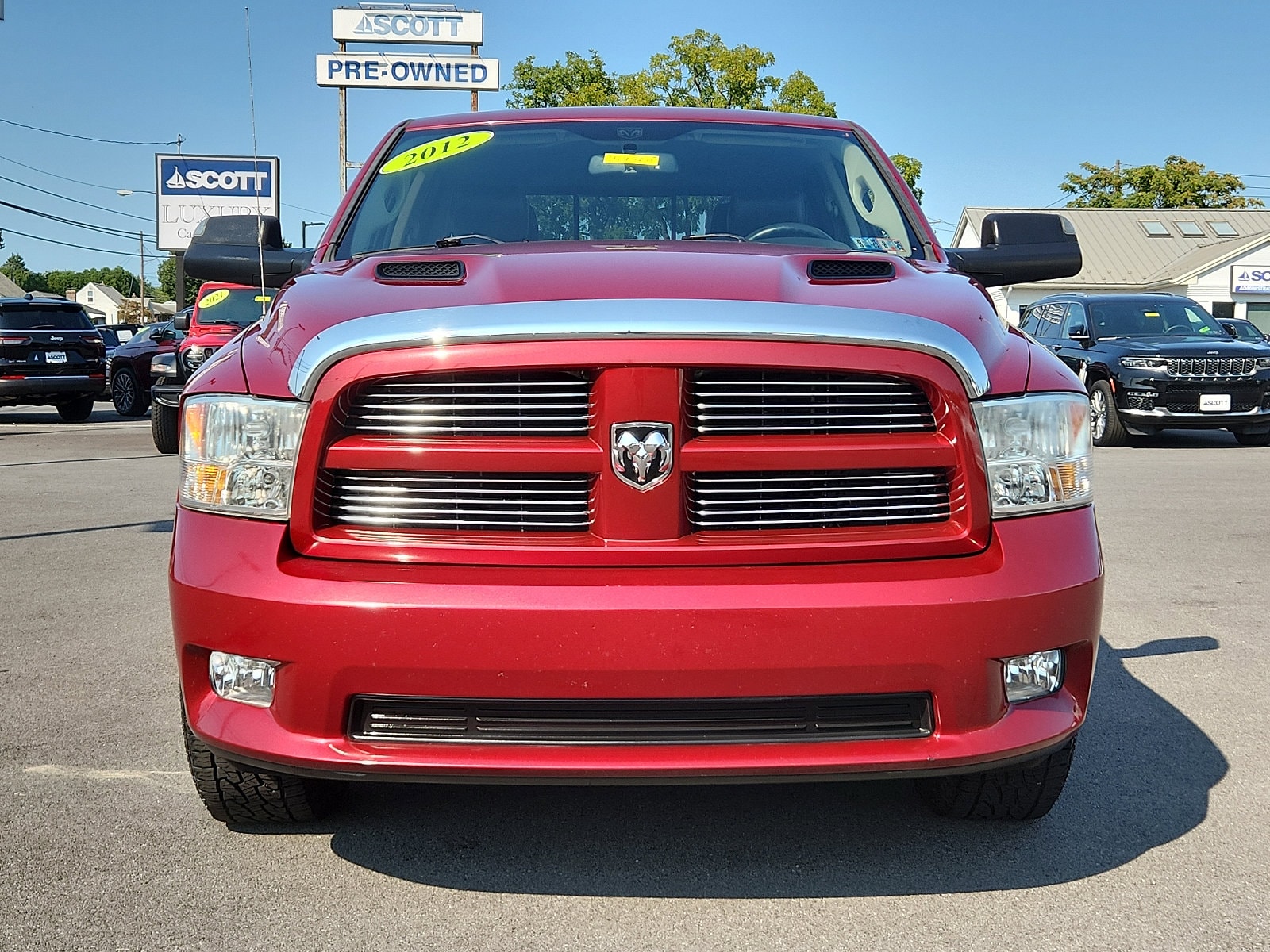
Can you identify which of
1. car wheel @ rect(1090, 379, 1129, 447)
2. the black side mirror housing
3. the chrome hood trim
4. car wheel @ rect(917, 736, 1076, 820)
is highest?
the black side mirror housing

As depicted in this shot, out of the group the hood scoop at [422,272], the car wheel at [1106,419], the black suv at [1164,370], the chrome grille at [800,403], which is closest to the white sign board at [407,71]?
the black suv at [1164,370]

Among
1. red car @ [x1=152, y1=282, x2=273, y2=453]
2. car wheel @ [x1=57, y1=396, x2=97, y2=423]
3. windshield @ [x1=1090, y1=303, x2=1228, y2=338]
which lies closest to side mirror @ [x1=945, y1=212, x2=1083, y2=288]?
red car @ [x1=152, y1=282, x2=273, y2=453]

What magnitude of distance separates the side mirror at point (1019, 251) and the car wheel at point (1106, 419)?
38.0ft

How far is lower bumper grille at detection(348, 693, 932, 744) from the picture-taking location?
260 cm

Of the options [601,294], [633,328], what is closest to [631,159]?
Result: [601,294]

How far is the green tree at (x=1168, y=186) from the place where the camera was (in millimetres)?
65062

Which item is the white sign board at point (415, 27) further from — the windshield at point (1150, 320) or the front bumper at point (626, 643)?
the front bumper at point (626, 643)

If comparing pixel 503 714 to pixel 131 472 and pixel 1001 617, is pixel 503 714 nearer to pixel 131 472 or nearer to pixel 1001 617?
pixel 1001 617

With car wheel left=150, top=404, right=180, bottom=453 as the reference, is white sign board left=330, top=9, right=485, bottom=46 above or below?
above

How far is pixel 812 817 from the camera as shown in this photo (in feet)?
10.8

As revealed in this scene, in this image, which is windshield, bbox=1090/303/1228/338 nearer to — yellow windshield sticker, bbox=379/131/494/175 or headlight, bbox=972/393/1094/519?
yellow windshield sticker, bbox=379/131/494/175

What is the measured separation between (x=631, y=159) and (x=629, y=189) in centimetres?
17

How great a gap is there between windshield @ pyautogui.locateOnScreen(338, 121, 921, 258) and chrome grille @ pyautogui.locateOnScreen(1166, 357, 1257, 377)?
37.1 ft

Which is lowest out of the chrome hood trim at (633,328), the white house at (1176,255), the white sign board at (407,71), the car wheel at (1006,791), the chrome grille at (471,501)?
the car wheel at (1006,791)
